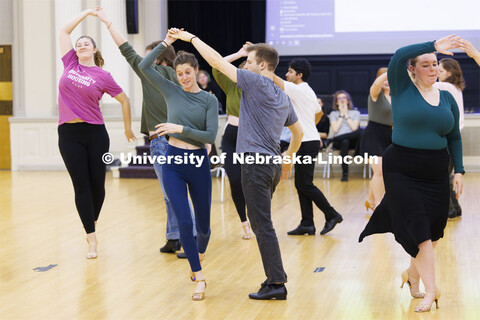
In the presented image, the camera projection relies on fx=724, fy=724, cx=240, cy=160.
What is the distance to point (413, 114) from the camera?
3613 mm

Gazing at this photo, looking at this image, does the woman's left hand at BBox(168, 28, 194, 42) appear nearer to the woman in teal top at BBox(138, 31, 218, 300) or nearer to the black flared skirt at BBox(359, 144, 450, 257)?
the woman in teal top at BBox(138, 31, 218, 300)

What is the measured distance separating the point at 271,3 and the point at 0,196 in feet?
19.8

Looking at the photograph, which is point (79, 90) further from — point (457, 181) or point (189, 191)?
point (457, 181)

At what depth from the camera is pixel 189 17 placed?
13.4 metres

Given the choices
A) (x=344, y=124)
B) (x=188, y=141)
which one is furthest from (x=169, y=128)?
(x=344, y=124)

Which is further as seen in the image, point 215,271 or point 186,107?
point 215,271

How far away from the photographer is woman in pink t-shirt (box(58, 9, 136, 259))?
193 inches

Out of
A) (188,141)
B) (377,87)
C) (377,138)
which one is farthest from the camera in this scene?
(377,138)

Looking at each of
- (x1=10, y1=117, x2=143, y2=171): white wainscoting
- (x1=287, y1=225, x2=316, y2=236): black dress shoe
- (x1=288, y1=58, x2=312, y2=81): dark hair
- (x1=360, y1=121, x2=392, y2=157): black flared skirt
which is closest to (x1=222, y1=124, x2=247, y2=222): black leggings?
(x1=287, y1=225, x2=316, y2=236): black dress shoe

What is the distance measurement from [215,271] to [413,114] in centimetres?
177

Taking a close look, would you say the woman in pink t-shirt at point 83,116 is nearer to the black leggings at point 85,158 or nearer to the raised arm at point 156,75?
the black leggings at point 85,158

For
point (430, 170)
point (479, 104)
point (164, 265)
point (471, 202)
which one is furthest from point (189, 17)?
point (430, 170)

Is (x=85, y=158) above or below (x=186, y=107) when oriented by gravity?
below

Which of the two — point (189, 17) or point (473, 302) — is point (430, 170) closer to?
point (473, 302)
